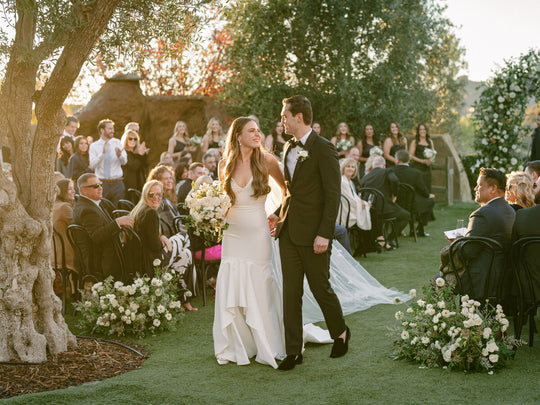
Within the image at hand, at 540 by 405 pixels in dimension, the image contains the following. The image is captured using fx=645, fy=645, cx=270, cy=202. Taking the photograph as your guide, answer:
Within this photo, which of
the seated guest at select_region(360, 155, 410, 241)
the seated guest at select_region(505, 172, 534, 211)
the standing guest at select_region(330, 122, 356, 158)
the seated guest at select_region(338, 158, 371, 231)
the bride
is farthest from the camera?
the standing guest at select_region(330, 122, 356, 158)

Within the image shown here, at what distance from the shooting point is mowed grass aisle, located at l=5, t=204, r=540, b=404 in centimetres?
404

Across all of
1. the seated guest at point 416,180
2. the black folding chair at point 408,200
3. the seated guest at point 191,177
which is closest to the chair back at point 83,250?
the seated guest at point 191,177

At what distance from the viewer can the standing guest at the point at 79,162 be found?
1001cm

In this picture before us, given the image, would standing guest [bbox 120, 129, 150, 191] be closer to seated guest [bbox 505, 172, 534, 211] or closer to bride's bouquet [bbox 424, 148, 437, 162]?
bride's bouquet [bbox 424, 148, 437, 162]

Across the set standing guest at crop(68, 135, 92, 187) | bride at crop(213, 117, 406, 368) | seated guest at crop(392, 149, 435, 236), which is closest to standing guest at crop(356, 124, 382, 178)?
seated guest at crop(392, 149, 435, 236)

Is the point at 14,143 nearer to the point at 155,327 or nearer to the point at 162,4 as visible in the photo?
the point at 162,4

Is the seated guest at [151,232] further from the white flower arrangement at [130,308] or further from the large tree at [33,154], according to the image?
the large tree at [33,154]

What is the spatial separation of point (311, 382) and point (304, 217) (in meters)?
1.16

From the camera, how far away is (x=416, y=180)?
1095 centimetres

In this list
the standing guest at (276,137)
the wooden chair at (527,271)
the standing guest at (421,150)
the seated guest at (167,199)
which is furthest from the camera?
the standing guest at (421,150)

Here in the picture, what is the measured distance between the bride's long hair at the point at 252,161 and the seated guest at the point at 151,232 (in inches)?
62.2

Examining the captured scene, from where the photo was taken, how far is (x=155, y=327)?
5895mm

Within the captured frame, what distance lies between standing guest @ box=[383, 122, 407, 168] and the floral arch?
2108 mm

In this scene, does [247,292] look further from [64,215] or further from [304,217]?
[64,215]
